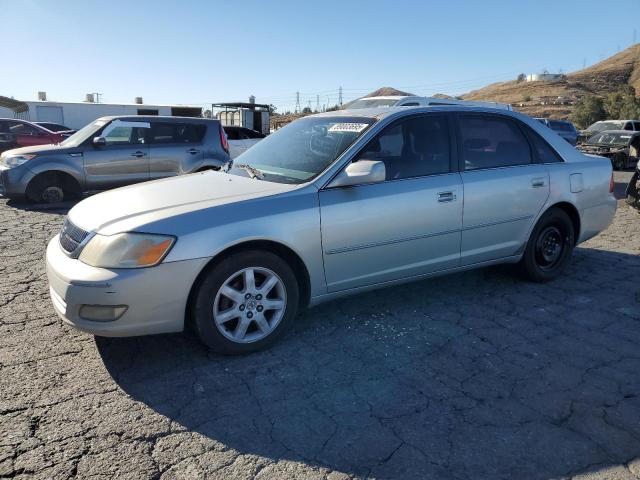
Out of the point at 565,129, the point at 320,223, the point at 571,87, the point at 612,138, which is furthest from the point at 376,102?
the point at 571,87

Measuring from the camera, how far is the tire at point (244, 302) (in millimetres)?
3148

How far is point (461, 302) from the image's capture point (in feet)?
14.4

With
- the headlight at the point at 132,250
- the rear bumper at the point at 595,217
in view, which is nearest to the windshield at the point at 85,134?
the headlight at the point at 132,250

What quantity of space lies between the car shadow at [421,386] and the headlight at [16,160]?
648 cm

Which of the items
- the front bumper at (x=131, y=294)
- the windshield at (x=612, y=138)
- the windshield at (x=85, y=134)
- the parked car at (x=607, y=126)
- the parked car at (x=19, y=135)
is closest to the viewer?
the front bumper at (x=131, y=294)

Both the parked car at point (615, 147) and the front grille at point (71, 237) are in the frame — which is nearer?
the front grille at point (71, 237)

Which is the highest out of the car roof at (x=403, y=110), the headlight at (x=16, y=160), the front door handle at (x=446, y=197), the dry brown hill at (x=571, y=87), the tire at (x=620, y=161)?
the dry brown hill at (x=571, y=87)

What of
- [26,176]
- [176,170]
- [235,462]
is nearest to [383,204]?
[235,462]

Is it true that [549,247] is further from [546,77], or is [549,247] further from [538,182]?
[546,77]

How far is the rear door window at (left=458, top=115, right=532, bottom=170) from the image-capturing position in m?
4.28

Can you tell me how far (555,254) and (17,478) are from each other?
4.58 metres

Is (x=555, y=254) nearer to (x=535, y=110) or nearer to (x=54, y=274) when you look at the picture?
(x=54, y=274)

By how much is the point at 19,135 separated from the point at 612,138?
18024 millimetres

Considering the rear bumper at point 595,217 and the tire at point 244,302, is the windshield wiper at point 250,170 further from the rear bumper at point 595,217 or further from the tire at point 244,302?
the rear bumper at point 595,217
